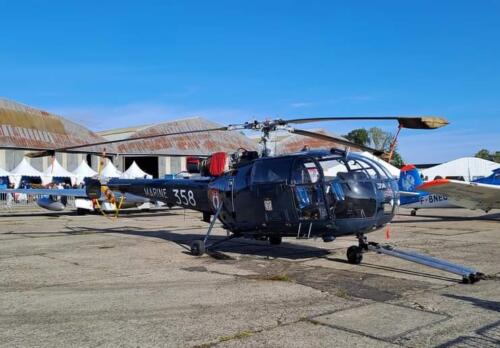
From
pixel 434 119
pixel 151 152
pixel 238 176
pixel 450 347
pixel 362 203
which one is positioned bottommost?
pixel 450 347

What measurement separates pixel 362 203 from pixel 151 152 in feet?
161

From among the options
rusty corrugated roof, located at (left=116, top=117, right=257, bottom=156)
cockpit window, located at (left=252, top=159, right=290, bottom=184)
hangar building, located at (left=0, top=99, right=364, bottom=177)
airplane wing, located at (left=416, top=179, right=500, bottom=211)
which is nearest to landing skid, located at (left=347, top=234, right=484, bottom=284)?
cockpit window, located at (left=252, top=159, right=290, bottom=184)

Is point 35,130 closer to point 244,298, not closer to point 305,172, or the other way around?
point 305,172

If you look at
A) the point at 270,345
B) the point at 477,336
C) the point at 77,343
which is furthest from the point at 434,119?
the point at 77,343

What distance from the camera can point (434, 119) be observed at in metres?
8.21

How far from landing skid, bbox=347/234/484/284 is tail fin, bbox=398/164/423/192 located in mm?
Answer: 14695

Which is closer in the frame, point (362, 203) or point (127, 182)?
point (362, 203)

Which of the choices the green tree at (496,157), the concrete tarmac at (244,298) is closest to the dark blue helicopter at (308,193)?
the concrete tarmac at (244,298)

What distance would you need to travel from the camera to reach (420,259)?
27.6 feet

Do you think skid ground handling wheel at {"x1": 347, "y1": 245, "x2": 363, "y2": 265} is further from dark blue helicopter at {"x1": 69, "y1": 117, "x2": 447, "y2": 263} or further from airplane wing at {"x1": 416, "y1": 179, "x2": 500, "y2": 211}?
airplane wing at {"x1": 416, "y1": 179, "x2": 500, "y2": 211}

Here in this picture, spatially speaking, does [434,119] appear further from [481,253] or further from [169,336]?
[169,336]

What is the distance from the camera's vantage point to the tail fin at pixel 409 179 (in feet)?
76.6

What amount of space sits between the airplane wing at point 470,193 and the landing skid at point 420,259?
22.0ft

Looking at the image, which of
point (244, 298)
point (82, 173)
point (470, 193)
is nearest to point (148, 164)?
point (82, 173)
